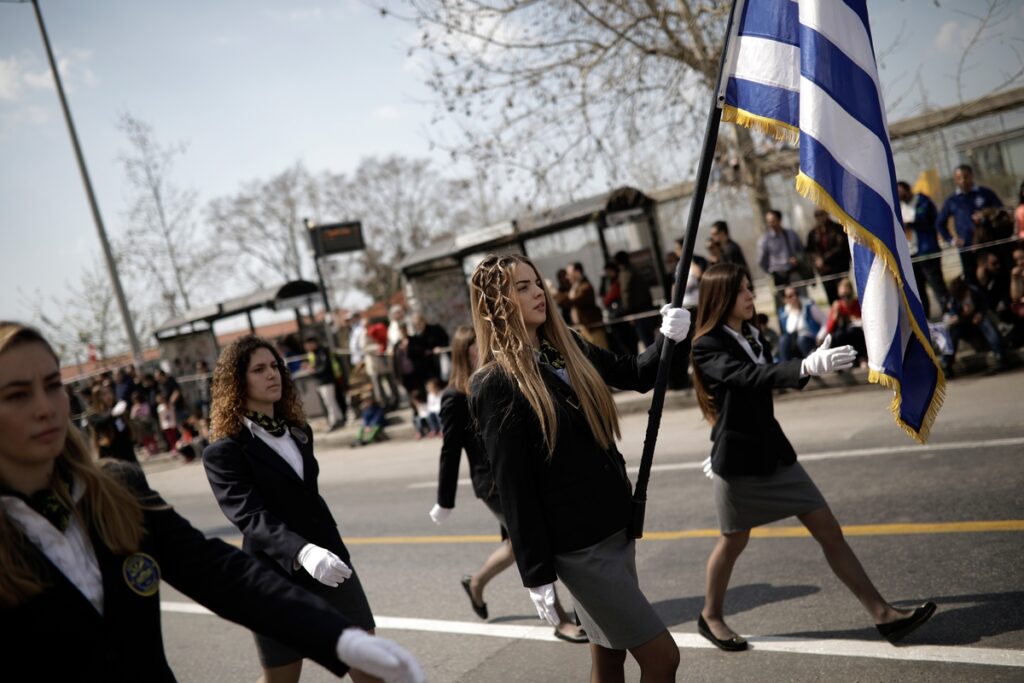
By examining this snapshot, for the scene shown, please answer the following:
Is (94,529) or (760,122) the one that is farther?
(760,122)

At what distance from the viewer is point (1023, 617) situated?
4.10 m

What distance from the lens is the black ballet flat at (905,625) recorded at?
4.10 m

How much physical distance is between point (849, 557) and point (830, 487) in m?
2.83

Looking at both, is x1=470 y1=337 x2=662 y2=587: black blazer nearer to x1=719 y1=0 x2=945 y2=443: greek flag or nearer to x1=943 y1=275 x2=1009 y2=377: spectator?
x1=719 y1=0 x2=945 y2=443: greek flag

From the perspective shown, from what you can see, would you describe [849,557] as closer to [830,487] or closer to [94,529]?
[830,487]

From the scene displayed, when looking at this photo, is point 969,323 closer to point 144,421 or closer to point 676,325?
point 676,325

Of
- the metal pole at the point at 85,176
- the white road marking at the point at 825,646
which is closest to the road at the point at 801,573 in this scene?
the white road marking at the point at 825,646

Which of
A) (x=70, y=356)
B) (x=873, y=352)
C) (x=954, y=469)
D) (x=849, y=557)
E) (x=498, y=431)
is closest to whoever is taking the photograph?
(x=498, y=431)

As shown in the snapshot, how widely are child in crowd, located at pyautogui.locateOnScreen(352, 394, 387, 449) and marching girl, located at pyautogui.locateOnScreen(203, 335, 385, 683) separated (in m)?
12.0

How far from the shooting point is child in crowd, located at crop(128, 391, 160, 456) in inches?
863

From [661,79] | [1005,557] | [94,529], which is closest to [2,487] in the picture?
[94,529]

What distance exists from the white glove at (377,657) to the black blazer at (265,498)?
165 cm

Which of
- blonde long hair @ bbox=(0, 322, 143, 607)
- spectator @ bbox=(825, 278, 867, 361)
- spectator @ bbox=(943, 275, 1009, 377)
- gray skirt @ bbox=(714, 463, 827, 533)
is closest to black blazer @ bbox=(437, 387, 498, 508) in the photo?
gray skirt @ bbox=(714, 463, 827, 533)

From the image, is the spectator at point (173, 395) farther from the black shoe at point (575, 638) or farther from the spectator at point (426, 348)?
the black shoe at point (575, 638)
